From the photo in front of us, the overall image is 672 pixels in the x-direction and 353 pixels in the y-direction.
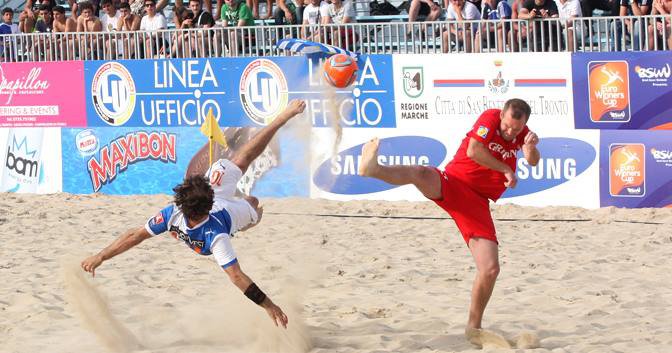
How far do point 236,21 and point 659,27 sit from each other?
5786 millimetres

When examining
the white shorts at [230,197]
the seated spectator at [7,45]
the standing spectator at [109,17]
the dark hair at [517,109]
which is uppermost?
the standing spectator at [109,17]

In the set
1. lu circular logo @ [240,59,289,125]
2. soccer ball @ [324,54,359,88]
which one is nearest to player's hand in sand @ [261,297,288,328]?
soccer ball @ [324,54,359,88]

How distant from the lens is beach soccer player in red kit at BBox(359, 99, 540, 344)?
21.6 ft

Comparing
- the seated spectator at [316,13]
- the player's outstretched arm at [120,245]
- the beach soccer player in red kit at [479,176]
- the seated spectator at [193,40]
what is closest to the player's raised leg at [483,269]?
the beach soccer player in red kit at [479,176]

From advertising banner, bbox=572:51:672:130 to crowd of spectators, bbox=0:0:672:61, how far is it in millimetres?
233

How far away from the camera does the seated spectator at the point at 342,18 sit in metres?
13.7

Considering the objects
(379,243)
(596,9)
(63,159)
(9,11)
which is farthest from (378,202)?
(9,11)

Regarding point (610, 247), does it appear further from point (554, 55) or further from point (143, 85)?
point (143, 85)

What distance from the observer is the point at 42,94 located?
15734 mm

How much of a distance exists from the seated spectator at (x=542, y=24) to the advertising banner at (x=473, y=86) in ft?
0.78

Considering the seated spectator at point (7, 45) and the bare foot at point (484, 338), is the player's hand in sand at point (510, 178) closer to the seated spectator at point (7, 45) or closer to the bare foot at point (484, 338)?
A: the bare foot at point (484, 338)

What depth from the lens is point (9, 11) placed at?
17.5 metres

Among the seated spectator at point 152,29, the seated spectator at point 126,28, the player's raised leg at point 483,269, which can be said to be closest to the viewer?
the player's raised leg at point 483,269

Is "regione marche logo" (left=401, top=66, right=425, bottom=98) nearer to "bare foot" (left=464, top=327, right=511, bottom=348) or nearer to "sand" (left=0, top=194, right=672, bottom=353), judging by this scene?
"sand" (left=0, top=194, right=672, bottom=353)
